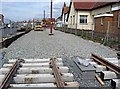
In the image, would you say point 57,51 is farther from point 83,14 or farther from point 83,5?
point 83,5

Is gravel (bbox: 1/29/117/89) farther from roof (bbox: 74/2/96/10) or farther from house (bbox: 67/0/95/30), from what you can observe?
roof (bbox: 74/2/96/10)

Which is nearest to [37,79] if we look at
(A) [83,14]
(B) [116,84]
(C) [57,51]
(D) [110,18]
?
(B) [116,84]

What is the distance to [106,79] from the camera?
5.31m

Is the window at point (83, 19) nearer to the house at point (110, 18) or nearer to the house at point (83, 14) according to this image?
the house at point (83, 14)

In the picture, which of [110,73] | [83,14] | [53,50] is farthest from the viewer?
[83,14]

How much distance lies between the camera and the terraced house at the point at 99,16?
777 inches

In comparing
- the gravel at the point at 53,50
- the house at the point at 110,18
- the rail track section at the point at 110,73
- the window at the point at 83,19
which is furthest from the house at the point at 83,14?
the rail track section at the point at 110,73

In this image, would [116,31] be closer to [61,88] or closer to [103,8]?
[103,8]

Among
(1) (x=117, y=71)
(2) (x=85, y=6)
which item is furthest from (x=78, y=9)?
(1) (x=117, y=71)

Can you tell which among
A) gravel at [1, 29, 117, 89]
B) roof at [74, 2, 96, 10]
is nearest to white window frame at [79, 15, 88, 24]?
roof at [74, 2, 96, 10]

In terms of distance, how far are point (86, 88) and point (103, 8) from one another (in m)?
24.0

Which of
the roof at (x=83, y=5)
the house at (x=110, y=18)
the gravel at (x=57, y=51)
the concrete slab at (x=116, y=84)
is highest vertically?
the roof at (x=83, y=5)

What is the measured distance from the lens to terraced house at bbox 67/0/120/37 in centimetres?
1973

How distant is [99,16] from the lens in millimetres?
25203
